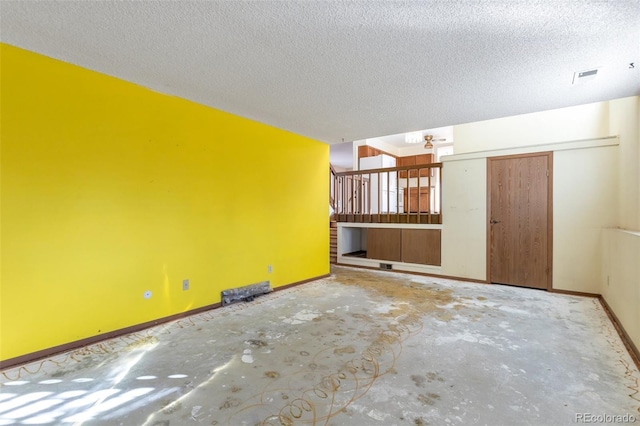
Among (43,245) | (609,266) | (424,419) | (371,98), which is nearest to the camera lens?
(424,419)

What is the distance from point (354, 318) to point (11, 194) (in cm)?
316

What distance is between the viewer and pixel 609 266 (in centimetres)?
368

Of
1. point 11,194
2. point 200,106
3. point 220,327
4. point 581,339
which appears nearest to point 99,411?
point 220,327

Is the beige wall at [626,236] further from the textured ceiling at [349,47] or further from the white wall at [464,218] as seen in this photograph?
the white wall at [464,218]

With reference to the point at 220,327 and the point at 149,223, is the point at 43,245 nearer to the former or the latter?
the point at 149,223

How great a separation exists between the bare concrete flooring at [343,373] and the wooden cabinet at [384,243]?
100 inches

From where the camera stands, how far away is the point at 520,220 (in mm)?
4699

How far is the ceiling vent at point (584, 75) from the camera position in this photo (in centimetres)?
264

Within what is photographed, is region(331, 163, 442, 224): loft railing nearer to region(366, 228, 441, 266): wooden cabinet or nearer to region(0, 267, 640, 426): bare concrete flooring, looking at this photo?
region(366, 228, 441, 266): wooden cabinet

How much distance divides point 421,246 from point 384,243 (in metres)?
0.79

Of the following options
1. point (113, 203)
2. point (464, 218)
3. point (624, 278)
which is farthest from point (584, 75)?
point (113, 203)

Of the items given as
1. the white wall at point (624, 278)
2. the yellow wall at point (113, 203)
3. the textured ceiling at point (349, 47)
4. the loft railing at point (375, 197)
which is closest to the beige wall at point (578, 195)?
the white wall at point (624, 278)

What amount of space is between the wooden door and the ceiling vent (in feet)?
6.37

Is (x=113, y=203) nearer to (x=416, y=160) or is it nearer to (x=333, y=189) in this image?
(x=333, y=189)
